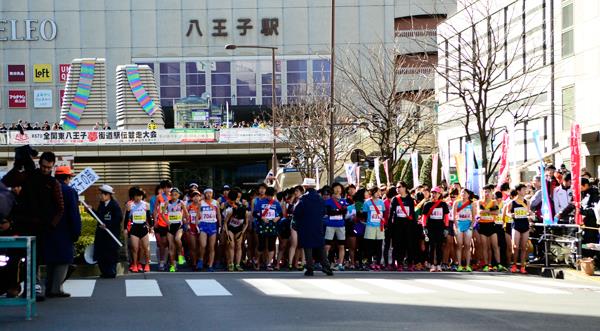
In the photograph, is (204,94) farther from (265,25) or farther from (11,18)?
(11,18)

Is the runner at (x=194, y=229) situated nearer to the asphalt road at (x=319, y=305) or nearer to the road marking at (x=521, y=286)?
the asphalt road at (x=319, y=305)

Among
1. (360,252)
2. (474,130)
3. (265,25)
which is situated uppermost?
(265,25)

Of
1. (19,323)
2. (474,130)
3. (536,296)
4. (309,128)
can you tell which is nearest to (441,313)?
(536,296)

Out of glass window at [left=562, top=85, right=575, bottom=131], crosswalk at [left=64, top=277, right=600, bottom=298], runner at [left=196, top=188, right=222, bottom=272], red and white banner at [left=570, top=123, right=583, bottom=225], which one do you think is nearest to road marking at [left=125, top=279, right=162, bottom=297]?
crosswalk at [left=64, top=277, right=600, bottom=298]

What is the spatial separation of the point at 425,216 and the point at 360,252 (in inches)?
72.5

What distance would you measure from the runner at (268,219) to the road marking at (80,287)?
5.01 metres

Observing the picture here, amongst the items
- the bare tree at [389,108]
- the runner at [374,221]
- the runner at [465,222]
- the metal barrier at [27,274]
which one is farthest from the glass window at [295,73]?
the metal barrier at [27,274]

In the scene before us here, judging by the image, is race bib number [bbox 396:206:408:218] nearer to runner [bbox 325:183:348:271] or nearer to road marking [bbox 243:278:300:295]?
runner [bbox 325:183:348:271]

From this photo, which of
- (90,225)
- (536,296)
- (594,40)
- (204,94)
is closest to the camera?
(536,296)

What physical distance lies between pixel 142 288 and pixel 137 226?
5.06 metres

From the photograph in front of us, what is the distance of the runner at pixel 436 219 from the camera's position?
22.2 metres

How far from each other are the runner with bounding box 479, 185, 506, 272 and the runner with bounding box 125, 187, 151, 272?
6622mm

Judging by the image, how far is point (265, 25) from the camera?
3479 inches

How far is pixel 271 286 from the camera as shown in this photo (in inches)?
674
